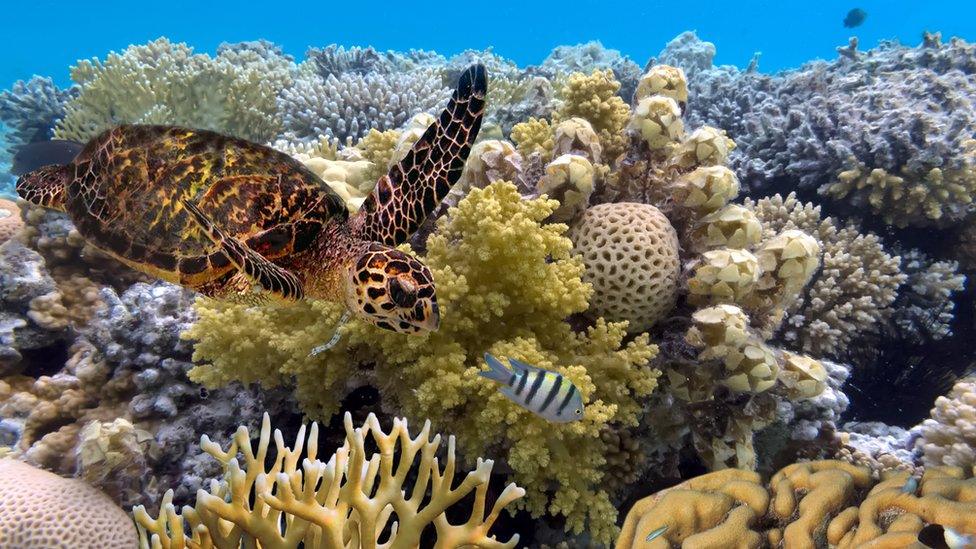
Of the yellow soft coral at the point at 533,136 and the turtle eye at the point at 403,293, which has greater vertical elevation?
the yellow soft coral at the point at 533,136

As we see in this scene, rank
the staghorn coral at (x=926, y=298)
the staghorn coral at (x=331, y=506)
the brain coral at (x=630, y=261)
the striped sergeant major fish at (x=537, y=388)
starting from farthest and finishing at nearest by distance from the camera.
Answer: the staghorn coral at (x=926, y=298) < the brain coral at (x=630, y=261) < the striped sergeant major fish at (x=537, y=388) < the staghorn coral at (x=331, y=506)

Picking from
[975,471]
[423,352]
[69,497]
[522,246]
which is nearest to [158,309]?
[69,497]

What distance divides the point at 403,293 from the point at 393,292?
0.15ft

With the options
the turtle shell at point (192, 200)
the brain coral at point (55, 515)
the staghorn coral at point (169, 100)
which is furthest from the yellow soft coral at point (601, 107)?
the staghorn coral at point (169, 100)

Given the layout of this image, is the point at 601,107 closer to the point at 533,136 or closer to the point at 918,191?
A: the point at 533,136

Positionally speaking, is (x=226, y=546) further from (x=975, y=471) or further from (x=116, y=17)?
(x=116, y=17)

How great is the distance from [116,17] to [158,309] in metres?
123

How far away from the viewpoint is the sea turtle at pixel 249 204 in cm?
232

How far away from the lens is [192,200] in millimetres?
2430

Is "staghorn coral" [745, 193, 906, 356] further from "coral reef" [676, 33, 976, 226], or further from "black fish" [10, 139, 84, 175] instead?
"black fish" [10, 139, 84, 175]

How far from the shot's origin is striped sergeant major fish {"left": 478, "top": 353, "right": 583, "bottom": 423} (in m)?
1.98

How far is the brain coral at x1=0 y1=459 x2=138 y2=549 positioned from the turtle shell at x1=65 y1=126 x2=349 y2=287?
40.2 inches

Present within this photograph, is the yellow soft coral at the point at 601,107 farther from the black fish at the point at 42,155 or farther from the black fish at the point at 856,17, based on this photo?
the black fish at the point at 856,17

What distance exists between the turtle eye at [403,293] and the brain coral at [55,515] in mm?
1728
